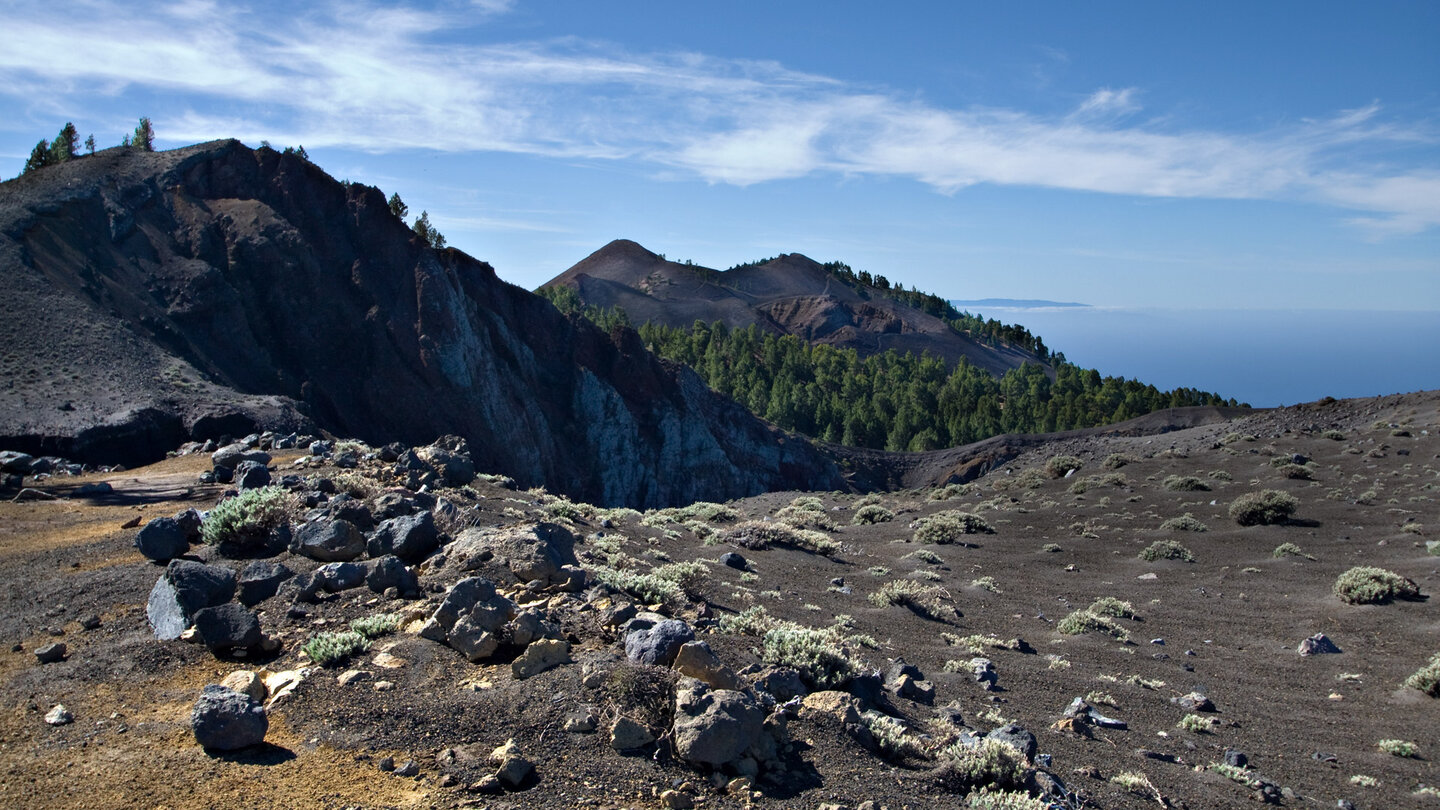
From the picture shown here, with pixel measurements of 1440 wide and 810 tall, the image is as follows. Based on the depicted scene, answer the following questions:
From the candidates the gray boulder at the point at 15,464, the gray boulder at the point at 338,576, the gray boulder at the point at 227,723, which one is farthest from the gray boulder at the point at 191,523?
the gray boulder at the point at 15,464

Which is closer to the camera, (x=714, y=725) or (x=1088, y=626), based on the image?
(x=714, y=725)

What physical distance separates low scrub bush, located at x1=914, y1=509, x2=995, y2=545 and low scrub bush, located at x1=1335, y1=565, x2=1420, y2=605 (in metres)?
9.10

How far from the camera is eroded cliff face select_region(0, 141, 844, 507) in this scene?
2386 centimetres

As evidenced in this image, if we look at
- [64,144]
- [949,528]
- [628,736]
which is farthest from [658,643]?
[64,144]

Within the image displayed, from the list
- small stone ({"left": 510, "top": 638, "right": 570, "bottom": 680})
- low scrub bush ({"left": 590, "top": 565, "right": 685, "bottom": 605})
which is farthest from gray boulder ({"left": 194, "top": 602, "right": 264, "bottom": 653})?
low scrub bush ({"left": 590, "top": 565, "right": 685, "bottom": 605})

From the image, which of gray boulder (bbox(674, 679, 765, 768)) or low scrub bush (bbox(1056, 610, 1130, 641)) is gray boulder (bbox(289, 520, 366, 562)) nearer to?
gray boulder (bbox(674, 679, 765, 768))

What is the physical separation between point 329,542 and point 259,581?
1162 millimetres

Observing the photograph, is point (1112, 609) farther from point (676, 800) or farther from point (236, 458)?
point (236, 458)

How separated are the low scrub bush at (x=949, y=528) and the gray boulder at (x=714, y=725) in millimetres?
17620

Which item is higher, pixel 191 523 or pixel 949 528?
pixel 191 523

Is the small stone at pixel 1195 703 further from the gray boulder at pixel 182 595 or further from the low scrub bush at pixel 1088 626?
the gray boulder at pixel 182 595

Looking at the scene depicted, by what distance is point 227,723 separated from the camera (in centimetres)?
517

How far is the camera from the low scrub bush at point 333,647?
20.9 ft

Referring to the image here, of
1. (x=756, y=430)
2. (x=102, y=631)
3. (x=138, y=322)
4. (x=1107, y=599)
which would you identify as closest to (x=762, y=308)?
(x=756, y=430)
